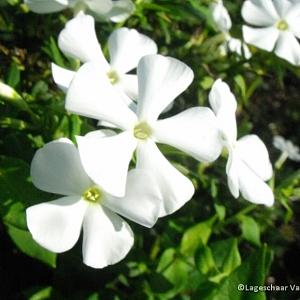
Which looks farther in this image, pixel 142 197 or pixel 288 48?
pixel 288 48

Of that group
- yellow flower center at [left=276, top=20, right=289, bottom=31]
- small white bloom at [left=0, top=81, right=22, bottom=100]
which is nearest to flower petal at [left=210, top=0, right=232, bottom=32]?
yellow flower center at [left=276, top=20, right=289, bottom=31]

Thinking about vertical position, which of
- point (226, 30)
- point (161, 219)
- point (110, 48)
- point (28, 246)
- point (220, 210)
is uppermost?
point (110, 48)

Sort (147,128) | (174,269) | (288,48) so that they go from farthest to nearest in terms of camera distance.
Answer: (288,48)
(174,269)
(147,128)

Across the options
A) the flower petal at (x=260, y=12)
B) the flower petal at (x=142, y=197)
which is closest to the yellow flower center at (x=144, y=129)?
the flower petal at (x=142, y=197)

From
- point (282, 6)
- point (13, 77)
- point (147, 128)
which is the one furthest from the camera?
point (282, 6)

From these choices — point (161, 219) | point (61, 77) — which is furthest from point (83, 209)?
point (161, 219)

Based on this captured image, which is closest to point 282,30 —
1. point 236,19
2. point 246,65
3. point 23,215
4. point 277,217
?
point 246,65

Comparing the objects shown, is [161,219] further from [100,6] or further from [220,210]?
[100,6]
